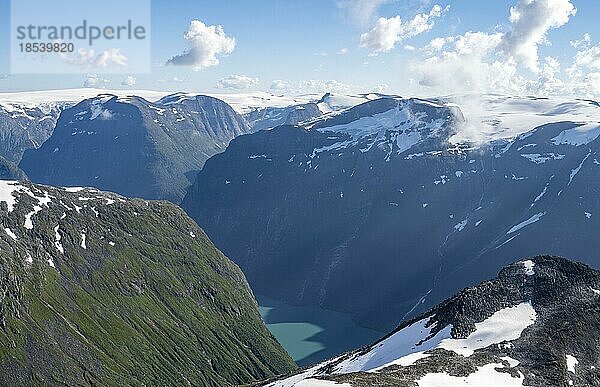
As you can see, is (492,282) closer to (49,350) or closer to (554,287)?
(554,287)

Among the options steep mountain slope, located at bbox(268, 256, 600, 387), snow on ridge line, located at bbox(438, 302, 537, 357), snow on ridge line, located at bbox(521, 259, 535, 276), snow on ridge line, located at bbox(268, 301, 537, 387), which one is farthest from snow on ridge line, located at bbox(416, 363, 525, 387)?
snow on ridge line, located at bbox(521, 259, 535, 276)

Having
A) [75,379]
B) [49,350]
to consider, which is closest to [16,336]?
[49,350]

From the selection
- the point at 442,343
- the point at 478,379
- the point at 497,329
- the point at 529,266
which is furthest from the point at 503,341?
the point at 529,266

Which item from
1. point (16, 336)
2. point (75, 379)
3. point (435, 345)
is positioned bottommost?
point (75, 379)

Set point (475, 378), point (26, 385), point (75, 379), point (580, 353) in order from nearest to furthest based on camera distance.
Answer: point (475, 378), point (580, 353), point (26, 385), point (75, 379)

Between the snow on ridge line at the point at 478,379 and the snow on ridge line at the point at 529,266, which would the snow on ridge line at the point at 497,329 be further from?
the snow on ridge line at the point at 529,266

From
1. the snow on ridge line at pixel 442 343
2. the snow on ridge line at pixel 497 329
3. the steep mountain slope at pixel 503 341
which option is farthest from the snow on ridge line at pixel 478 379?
the snow on ridge line at pixel 497 329

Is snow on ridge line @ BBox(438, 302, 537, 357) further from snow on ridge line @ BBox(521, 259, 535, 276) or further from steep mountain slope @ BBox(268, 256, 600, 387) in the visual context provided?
snow on ridge line @ BBox(521, 259, 535, 276)

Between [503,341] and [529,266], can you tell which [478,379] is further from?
[529,266]
